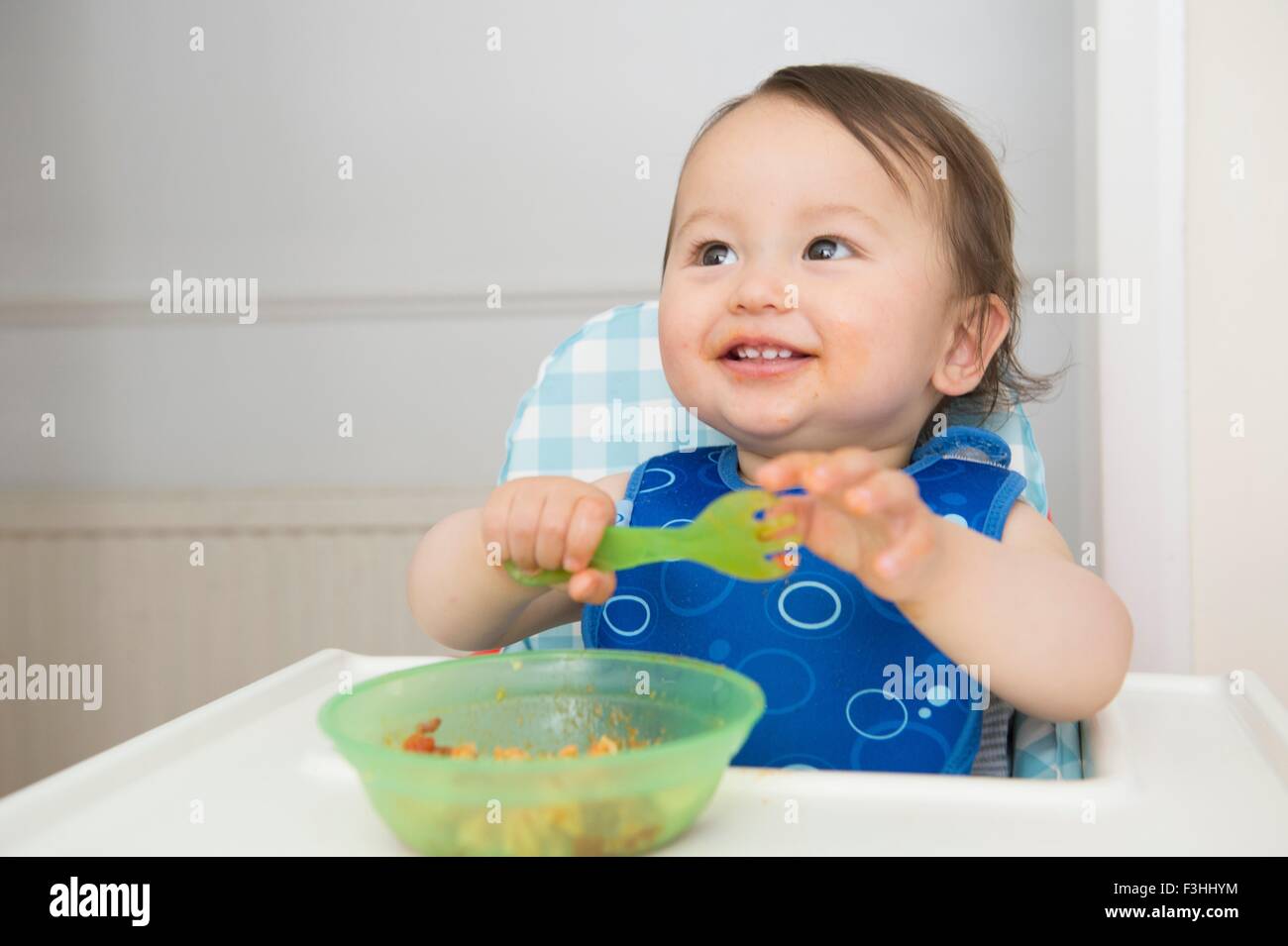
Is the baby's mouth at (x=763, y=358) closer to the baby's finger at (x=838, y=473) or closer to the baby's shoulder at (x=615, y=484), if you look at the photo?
the baby's shoulder at (x=615, y=484)

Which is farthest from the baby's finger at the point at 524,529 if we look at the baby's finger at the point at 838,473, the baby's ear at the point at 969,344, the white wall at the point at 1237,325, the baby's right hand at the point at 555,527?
the white wall at the point at 1237,325

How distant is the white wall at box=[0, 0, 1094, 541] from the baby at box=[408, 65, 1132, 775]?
3.23 feet

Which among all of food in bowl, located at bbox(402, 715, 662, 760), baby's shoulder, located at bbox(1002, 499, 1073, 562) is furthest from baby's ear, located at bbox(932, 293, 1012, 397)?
food in bowl, located at bbox(402, 715, 662, 760)

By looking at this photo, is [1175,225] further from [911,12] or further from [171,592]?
[171,592]

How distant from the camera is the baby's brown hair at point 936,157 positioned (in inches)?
38.5

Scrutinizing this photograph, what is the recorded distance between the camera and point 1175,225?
138 cm

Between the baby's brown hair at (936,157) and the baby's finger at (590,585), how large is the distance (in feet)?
1.41

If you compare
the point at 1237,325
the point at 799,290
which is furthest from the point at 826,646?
the point at 1237,325

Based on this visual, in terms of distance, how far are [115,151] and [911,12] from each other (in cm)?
147

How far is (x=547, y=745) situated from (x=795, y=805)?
0.51ft

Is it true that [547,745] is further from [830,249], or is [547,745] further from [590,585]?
[830,249]

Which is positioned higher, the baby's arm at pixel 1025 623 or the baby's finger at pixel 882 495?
the baby's finger at pixel 882 495
